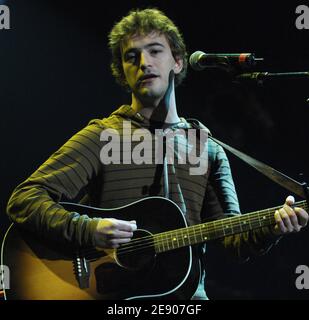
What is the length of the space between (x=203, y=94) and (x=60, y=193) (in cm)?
158

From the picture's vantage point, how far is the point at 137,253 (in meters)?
2.54

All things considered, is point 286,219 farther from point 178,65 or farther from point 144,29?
point 144,29

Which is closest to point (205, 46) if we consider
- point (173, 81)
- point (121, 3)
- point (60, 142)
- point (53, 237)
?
point (121, 3)

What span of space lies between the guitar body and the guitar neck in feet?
0.15

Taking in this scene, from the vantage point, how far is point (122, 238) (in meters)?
2.46

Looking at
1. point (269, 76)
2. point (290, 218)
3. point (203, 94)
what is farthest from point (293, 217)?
point (203, 94)

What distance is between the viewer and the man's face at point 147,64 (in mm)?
2789

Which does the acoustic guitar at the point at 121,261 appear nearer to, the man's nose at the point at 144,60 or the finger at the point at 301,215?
the finger at the point at 301,215

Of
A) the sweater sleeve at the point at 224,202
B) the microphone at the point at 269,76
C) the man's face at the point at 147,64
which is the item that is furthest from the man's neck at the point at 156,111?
the microphone at the point at 269,76

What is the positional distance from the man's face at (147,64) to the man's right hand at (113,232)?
72cm

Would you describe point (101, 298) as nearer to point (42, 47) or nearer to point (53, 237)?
Answer: point (53, 237)

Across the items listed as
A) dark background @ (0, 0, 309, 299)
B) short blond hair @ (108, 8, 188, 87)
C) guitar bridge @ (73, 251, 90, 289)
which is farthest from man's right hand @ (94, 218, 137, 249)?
dark background @ (0, 0, 309, 299)

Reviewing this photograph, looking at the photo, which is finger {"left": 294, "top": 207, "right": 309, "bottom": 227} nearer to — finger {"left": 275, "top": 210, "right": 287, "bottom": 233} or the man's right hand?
finger {"left": 275, "top": 210, "right": 287, "bottom": 233}

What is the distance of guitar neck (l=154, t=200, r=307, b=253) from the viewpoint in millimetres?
2551
